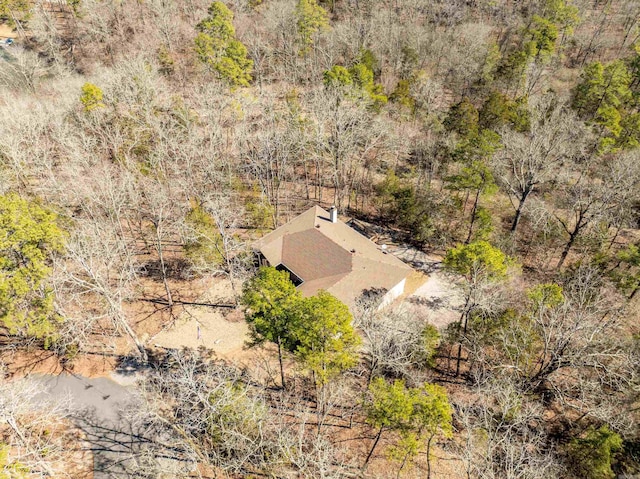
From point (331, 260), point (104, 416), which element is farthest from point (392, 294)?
point (104, 416)

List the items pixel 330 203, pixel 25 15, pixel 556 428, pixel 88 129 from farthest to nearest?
pixel 25 15 → pixel 330 203 → pixel 88 129 → pixel 556 428

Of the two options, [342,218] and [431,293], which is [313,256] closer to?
[431,293]

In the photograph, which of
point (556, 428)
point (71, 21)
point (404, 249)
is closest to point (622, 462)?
point (556, 428)

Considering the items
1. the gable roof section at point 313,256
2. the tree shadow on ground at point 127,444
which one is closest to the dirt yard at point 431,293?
the gable roof section at point 313,256

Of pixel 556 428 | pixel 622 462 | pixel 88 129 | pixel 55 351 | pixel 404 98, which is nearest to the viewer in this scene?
pixel 622 462

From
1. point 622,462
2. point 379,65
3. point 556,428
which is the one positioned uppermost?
point 379,65

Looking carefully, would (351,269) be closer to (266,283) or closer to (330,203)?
(266,283)

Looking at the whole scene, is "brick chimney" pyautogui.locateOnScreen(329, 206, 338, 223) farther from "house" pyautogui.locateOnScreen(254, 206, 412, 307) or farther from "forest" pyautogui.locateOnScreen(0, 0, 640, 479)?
"forest" pyautogui.locateOnScreen(0, 0, 640, 479)
